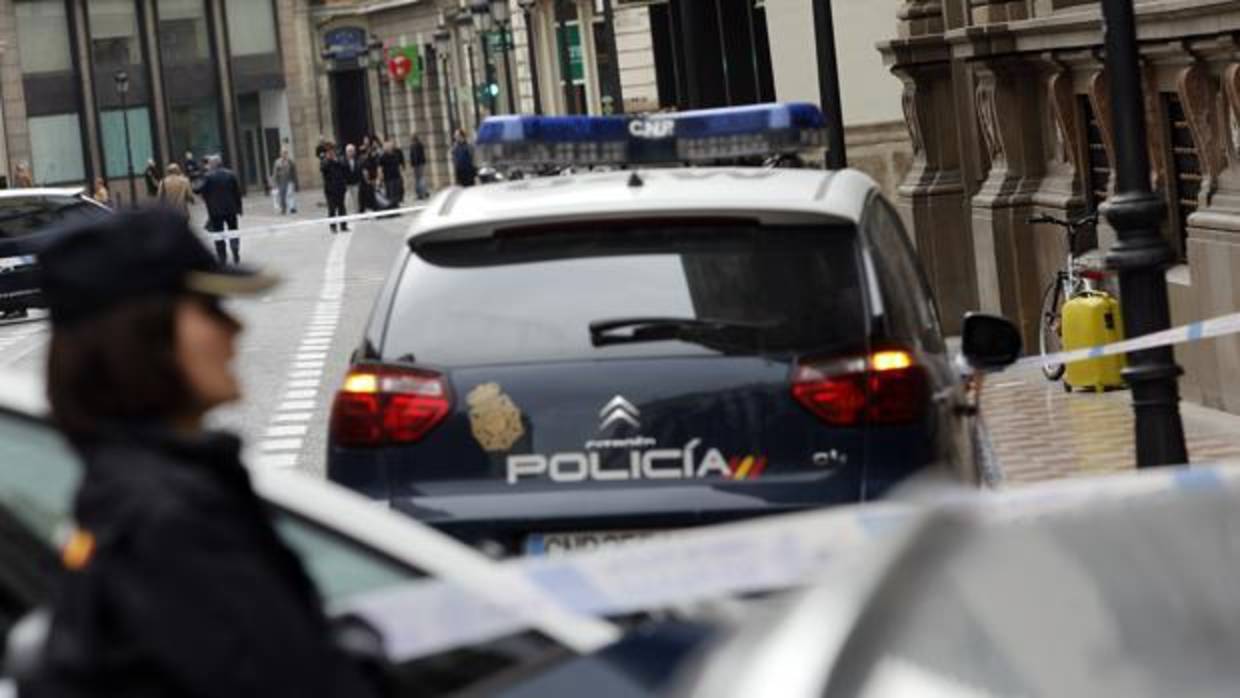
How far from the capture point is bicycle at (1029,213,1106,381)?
773 inches

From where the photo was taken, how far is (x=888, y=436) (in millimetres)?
7773

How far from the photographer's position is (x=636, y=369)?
7746 millimetres

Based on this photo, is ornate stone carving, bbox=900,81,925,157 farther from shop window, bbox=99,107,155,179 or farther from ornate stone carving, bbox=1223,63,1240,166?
shop window, bbox=99,107,155,179

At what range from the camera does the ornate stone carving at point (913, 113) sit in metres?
25.2

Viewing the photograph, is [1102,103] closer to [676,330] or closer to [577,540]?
[676,330]

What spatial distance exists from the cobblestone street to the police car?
22.3 ft

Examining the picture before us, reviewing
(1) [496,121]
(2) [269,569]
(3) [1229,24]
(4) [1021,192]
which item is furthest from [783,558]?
(4) [1021,192]

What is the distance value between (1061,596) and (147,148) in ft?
334

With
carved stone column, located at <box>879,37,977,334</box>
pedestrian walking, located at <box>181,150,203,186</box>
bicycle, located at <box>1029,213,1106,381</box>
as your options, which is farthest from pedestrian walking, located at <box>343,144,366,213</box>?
bicycle, located at <box>1029,213,1106,381</box>

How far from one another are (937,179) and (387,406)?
17.2 meters

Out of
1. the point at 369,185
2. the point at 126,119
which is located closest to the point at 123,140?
the point at 126,119

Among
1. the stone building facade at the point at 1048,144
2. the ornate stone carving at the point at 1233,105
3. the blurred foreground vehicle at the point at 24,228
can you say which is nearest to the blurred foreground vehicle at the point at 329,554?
the stone building facade at the point at 1048,144

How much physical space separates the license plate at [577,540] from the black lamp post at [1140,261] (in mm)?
4361

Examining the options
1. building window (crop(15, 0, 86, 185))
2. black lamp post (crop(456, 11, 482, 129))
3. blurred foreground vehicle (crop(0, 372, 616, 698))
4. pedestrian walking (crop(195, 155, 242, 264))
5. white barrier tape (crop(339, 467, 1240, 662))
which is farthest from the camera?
building window (crop(15, 0, 86, 185))
